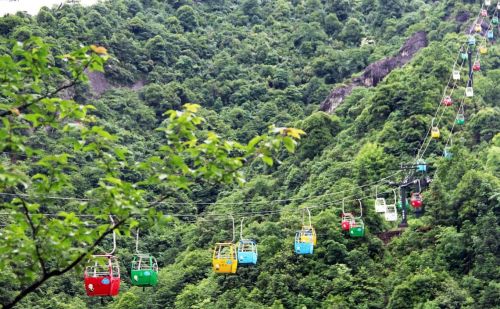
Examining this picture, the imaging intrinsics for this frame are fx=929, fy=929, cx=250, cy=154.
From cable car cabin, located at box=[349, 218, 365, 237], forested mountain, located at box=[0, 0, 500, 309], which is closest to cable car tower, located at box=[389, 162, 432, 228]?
forested mountain, located at box=[0, 0, 500, 309]

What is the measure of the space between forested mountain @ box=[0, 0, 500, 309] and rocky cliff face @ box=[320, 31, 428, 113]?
0.45 ft

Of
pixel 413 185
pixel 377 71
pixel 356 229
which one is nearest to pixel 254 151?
pixel 356 229

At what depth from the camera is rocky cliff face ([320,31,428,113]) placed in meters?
60.7

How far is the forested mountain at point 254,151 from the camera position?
6570mm

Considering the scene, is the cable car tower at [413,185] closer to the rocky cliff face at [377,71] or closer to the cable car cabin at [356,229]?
the cable car cabin at [356,229]

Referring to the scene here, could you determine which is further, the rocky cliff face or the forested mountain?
the rocky cliff face

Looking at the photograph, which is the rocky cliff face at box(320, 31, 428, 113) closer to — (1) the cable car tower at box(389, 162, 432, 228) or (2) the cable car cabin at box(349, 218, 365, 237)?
(1) the cable car tower at box(389, 162, 432, 228)

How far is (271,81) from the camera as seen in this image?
2835 inches

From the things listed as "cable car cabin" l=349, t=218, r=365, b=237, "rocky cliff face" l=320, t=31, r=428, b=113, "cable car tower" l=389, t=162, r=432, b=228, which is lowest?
"cable car cabin" l=349, t=218, r=365, b=237

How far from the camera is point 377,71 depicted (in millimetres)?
62406

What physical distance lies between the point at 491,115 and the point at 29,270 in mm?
38757

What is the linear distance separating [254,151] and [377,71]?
56.8 metres

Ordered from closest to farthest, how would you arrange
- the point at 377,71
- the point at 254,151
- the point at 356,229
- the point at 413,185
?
the point at 254,151 → the point at 356,229 → the point at 413,185 → the point at 377,71

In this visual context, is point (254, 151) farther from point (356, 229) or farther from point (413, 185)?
point (413, 185)
